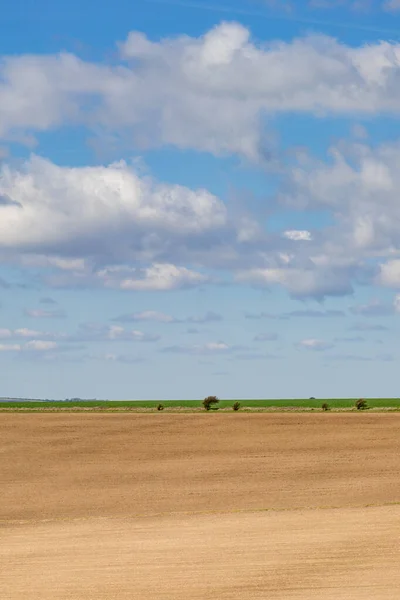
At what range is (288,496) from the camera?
133ft

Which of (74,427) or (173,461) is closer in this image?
(173,461)

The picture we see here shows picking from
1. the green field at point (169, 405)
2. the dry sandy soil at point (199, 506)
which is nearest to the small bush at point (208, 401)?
the green field at point (169, 405)

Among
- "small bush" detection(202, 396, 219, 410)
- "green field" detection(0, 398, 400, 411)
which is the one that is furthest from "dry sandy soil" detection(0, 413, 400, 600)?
"green field" detection(0, 398, 400, 411)

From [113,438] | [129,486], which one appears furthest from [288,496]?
[113,438]

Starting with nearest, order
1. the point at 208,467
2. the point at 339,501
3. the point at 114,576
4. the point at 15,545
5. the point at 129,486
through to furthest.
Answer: the point at 114,576
the point at 15,545
the point at 339,501
the point at 129,486
the point at 208,467

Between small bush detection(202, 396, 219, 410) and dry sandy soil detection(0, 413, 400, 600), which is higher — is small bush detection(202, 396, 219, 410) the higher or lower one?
the higher one

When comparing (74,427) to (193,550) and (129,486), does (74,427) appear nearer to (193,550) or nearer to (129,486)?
(129,486)

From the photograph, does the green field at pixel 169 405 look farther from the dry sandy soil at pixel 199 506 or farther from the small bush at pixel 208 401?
the dry sandy soil at pixel 199 506

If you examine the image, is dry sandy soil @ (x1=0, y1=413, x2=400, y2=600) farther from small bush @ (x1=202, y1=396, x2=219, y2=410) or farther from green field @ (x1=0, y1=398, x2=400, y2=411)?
green field @ (x1=0, y1=398, x2=400, y2=411)

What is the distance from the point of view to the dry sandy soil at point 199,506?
68.8 ft

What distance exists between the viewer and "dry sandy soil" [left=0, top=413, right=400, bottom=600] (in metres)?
21.0

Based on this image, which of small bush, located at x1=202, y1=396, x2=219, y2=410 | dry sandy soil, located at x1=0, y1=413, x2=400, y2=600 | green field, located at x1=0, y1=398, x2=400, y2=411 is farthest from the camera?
green field, located at x1=0, y1=398, x2=400, y2=411

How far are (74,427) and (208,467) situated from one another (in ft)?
49.0

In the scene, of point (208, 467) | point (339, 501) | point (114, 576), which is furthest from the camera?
point (208, 467)
